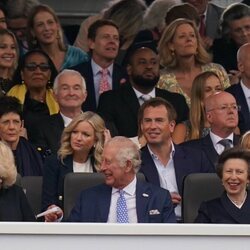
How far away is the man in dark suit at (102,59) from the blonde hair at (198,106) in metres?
0.84

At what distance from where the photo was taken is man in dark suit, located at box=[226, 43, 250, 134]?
12414mm

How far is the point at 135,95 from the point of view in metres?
12.5

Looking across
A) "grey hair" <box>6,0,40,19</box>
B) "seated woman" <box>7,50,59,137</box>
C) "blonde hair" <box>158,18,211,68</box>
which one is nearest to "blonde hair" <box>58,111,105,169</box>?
"seated woman" <box>7,50,59,137</box>

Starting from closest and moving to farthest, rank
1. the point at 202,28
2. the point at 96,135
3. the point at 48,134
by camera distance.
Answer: the point at 96,135, the point at 48,134, the point at 202,28

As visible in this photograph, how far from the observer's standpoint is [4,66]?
1268cm

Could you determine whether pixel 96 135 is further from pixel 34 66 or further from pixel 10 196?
pixel 34 66

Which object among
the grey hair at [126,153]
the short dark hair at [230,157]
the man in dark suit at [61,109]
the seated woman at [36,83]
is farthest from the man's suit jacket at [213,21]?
the grey hair at [126,153]

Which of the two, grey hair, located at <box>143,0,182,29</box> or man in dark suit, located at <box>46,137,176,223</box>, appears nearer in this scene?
man in dark suit, located at <box>46,137,176,223</box>

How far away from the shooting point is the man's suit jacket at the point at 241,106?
40.6ft

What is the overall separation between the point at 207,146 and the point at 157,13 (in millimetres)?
2913

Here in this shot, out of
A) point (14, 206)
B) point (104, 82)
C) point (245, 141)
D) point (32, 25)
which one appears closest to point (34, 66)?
point (104, 82)

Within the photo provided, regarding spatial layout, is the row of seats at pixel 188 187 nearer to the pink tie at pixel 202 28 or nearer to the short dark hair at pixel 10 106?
the short dark hair at pixel 10 106

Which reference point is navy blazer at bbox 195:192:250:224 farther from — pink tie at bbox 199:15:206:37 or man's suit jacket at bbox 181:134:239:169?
pink tie at bbox 199:15:206:37

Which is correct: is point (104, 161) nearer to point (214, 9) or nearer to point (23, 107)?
point (23, 107)
